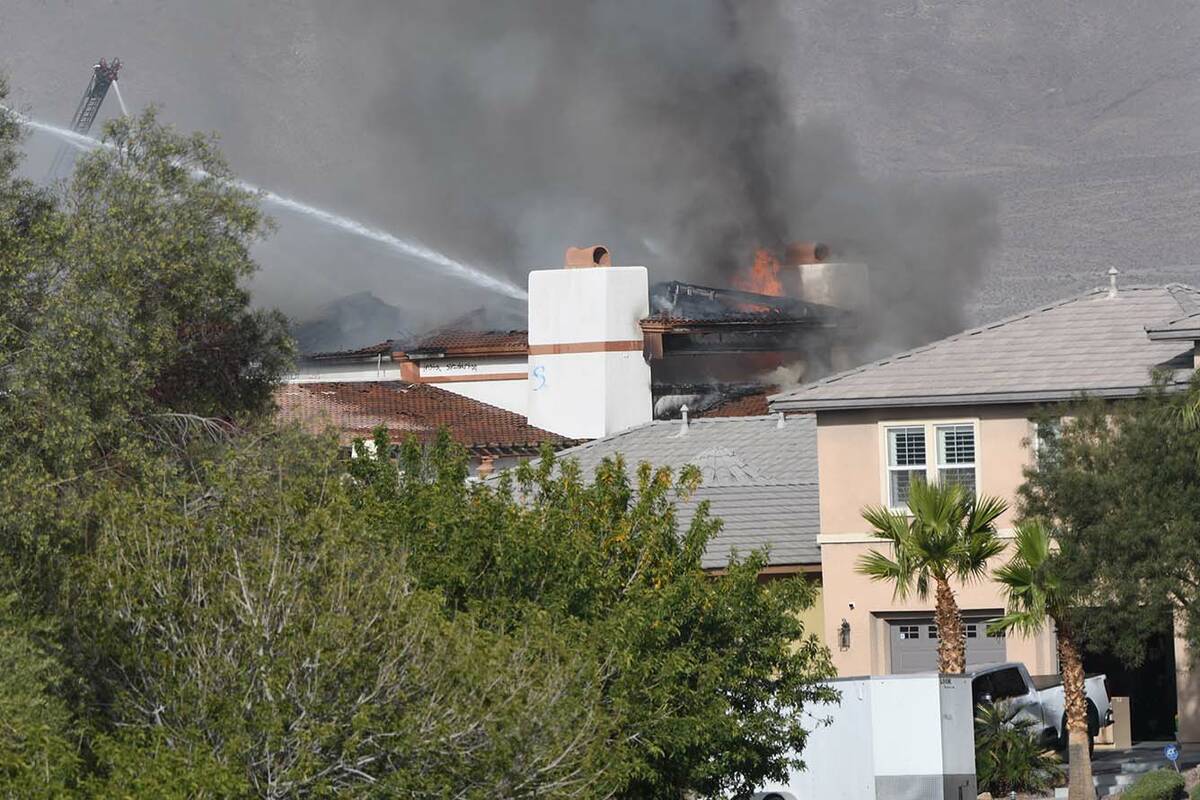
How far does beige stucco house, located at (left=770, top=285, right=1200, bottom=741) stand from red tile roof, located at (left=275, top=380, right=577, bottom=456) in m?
20.3

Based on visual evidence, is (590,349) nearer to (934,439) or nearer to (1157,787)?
(934,439)

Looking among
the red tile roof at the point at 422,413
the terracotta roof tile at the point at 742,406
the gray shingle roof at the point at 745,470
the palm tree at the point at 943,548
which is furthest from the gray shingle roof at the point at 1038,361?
the terracotta roof tile at the point at 742,406

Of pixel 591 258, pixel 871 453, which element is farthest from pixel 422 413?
pixel 871 453

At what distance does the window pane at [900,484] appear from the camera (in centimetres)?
3631

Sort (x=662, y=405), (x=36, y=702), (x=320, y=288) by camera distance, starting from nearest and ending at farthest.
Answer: (x=36, y=702) → (x=662, y=405) → (x=320, y=288)

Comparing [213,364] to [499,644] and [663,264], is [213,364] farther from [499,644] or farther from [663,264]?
[663,264]

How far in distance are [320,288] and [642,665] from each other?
2994 inches

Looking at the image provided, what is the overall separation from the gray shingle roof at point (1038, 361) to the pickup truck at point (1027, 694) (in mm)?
4850

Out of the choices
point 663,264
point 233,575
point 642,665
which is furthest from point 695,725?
point 663,264

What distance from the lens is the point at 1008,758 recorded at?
96.9 ft

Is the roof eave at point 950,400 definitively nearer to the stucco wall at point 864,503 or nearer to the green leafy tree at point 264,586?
the stucco wall at point 864,503

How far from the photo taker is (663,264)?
8044 cm

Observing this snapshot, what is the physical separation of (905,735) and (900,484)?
379 inches

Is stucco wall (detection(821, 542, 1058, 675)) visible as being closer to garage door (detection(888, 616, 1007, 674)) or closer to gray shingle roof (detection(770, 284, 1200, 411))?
garage door (detection(888, 616, 1007, 674))
